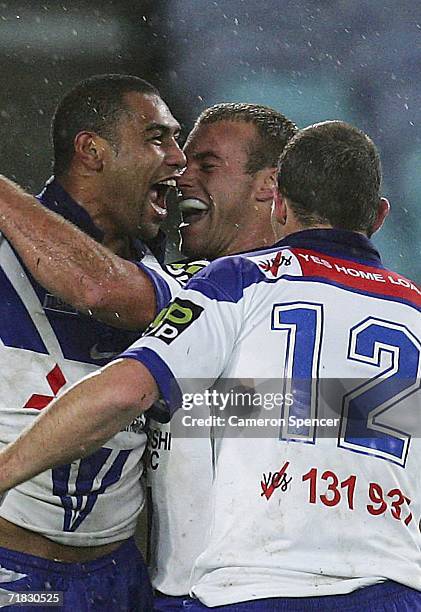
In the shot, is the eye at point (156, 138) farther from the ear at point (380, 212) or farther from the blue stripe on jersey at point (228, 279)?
the blue stripe on jersey at point (228, 279)

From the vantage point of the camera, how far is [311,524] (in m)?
1.76

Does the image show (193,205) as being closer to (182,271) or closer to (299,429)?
(182,271)

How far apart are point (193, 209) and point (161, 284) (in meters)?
0.66

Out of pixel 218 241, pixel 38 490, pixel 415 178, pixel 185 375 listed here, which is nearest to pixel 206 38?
pixel 415 178

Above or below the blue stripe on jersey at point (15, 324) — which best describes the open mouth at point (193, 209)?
above

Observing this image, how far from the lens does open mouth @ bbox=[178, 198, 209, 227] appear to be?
2787mm

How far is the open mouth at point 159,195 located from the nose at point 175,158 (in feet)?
0.14

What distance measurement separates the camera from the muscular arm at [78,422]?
1.62 metres

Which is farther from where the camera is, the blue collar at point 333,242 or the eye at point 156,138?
the eye at point 156,138

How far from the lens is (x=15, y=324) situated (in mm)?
2213

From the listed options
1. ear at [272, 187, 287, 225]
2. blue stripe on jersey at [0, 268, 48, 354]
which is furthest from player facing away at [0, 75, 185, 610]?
ear at [272, 187, 287, 225]

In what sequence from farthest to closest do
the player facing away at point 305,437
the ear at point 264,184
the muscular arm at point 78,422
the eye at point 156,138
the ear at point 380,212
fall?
1. the ear at point 264,184
2. the eye at point 156,138
3. the ear at point 380,212
4. the player facing away at point 305,437
5. the muscular arm at point 78,422

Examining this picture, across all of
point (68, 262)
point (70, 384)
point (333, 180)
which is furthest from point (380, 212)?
point (70, 384)

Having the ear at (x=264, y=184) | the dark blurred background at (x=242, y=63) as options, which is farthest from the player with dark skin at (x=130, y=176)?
the dark blurred background at (x=242, y=63)
